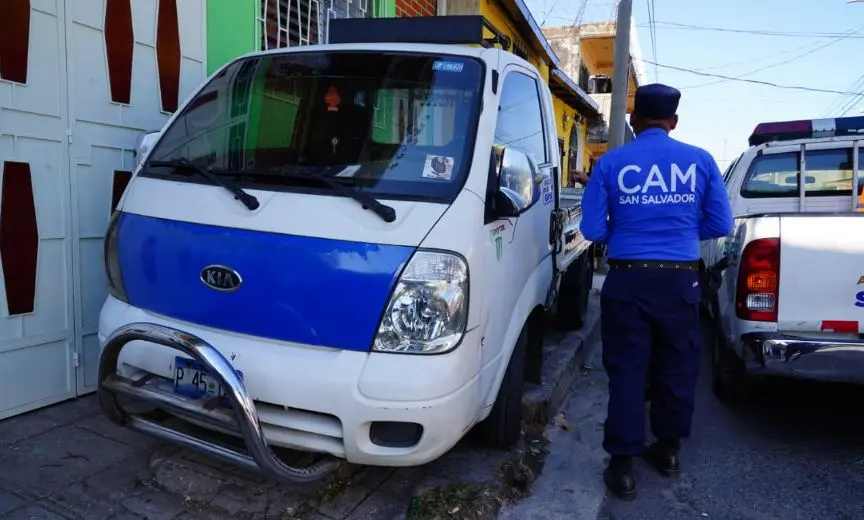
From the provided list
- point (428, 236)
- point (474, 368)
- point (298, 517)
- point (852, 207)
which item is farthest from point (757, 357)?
point (852, 207)

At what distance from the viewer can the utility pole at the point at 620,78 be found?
11047 millimetres

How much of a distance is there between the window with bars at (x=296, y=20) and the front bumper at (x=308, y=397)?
3.48 metres

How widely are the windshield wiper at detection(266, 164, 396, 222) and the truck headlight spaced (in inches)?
8.0

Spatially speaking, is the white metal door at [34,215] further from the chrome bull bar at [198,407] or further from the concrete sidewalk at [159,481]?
the chrome bull bar at [198,407]

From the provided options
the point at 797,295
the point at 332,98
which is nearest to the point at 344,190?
the point at 332,98

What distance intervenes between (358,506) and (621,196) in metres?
1.86

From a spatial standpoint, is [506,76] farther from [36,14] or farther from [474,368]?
[36,14]

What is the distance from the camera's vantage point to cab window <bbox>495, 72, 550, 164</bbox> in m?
3.25

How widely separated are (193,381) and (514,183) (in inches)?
64.7

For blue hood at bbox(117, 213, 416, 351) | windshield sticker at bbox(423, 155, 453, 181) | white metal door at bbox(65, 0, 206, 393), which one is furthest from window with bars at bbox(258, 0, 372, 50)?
blue hood at bbox(117, 213, 416, 351)

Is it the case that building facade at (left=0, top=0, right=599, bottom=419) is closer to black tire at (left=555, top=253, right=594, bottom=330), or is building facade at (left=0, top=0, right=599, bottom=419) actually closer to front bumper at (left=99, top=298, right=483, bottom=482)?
front bumper at (left=99, top=298, right=483, bottom=482)

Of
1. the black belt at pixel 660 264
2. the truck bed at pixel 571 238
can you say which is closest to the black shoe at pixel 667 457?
the black belt at pixel 660 264

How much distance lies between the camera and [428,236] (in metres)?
2.44

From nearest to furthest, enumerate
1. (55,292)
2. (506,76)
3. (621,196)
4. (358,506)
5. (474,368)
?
(474,368) → (358,506) → (621,196) → (506,76) → (55,292)
